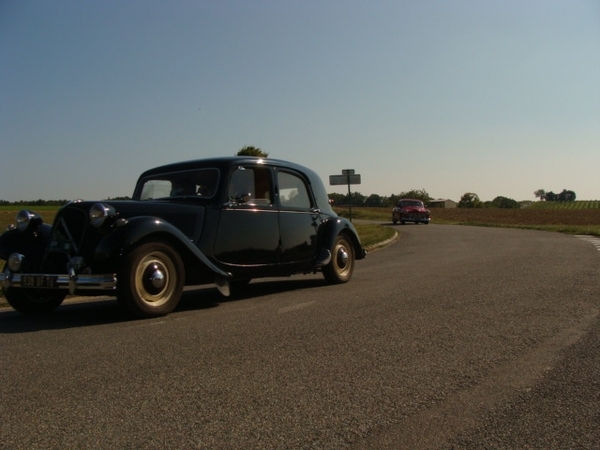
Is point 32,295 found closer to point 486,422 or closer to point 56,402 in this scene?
point 56,402

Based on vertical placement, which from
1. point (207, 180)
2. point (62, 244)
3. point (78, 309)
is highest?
point (207, 180)

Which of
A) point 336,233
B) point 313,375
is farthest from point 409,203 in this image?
point 313,375

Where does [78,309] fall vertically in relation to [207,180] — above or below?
below

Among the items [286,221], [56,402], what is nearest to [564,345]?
[56,402]

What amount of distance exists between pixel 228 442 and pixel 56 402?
3.82 feet

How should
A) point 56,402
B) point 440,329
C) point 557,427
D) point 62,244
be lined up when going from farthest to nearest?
point 62,244 < point 440,329 < point 56,402 < point 557,427

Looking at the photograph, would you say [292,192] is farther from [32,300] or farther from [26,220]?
[32,300]

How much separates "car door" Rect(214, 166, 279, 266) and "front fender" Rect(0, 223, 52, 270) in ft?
6.32

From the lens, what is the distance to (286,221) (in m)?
7.77

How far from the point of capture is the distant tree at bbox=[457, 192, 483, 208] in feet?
461

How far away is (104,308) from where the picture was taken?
22.6 ft

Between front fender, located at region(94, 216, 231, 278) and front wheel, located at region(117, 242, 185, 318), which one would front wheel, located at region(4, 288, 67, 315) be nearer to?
front fender, located at region(94, 216, 231, 278)

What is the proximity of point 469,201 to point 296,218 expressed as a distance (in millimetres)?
142660

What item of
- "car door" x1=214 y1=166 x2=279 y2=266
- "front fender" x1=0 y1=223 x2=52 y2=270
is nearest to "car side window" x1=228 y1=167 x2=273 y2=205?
"car door" x1=214 y1=166 x2=279 y2=266
